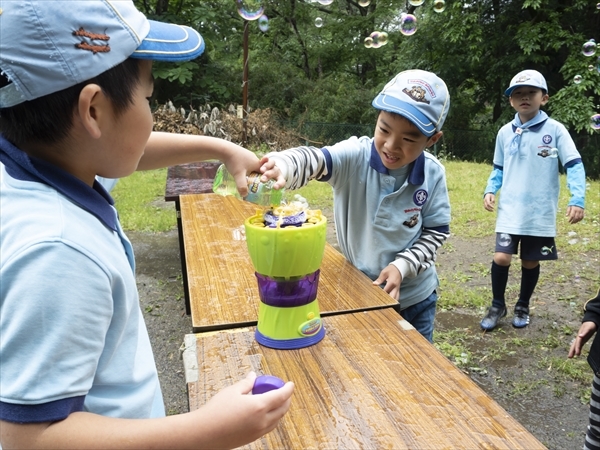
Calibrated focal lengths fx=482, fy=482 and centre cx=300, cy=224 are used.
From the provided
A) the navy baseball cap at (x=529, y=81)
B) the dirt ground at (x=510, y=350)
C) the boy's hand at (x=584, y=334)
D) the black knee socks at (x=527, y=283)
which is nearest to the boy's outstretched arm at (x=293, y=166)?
the boy's hand at (x=584, y=334)

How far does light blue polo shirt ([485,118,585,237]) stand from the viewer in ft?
11.9

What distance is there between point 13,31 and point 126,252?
44 cm

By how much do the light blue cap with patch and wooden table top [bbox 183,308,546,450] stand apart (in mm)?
781

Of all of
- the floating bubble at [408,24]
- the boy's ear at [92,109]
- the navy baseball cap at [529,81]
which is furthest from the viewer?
the floating bubble at [408,24]

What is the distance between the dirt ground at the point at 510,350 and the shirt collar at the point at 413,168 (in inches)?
58.9

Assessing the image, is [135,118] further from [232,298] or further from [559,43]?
[559,43]

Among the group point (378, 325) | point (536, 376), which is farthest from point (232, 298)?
point (536, 376)

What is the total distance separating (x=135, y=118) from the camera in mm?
858

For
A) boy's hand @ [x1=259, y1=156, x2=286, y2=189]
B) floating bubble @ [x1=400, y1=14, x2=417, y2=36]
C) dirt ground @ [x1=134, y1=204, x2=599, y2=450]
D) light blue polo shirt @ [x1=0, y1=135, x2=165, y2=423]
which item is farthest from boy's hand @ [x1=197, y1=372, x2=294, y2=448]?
floating bubble @ [x1=400, y1=14, x2=417, y2=36]

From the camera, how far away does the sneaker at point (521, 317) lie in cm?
369

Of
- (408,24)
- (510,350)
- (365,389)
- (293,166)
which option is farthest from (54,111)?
(408,24)

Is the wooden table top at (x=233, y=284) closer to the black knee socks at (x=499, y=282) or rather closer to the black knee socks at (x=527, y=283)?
the black knee socks at (x=499, y=282)

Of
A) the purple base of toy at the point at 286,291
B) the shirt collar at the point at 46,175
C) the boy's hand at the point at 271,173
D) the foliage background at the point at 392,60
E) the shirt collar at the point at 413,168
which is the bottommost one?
the foliage background at the point at 392,60

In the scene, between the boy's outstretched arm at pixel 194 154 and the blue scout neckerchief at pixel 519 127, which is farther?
the blue scout neckerchief at pixel 519 127
